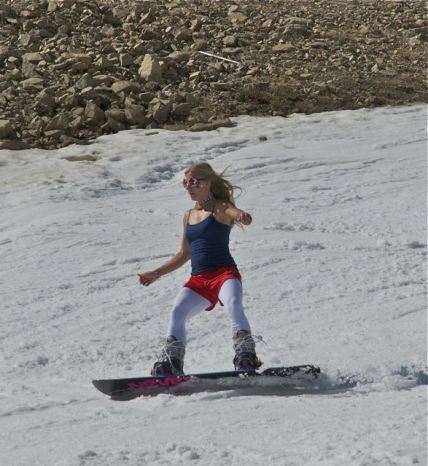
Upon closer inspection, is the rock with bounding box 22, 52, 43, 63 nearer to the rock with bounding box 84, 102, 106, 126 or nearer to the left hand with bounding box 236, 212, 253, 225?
the rock with bounding box 84, 102, 106, 126

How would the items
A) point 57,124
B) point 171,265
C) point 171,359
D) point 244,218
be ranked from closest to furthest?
1. point 244,218
2. point 171,359
3. point 171,265
4. point 57,124

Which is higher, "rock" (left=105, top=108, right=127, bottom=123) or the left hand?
the left hand

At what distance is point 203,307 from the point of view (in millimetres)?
6598

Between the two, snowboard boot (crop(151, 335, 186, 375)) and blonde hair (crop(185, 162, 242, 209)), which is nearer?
snowboard boot (crop(151, 335, 186, 375))

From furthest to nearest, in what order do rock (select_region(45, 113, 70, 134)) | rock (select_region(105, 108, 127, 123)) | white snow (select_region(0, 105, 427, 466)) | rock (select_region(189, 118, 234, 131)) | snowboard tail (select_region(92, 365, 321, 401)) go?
rock (select_region(105, 108, 127, 123)) → rock (select_region(189, 118, 234, 131)) → rock (select_region(45, 113, 70, 134)) → snowboard tail (select_region(92, 365, 321, 401)) → white snow (select_region(0, 105, 427, 466))

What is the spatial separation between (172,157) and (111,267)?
407 centimetres

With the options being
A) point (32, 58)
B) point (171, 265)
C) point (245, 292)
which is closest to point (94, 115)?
point (32, 58)

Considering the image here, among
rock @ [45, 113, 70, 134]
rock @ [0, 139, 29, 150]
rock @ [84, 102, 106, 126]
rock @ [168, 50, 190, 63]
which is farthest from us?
rock @ [168, 50, 190, 63]

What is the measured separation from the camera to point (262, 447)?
5219mm

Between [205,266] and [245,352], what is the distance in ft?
2.21

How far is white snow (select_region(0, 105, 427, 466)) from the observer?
18.0 ft

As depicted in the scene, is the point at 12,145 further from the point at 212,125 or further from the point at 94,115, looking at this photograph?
the point at 212,125

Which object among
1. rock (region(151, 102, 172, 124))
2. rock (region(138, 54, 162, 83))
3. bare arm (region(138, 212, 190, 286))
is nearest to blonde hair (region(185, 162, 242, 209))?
bare arm (region(138, 212, 190, 286))

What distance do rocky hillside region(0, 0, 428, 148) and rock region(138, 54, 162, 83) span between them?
2 cm
